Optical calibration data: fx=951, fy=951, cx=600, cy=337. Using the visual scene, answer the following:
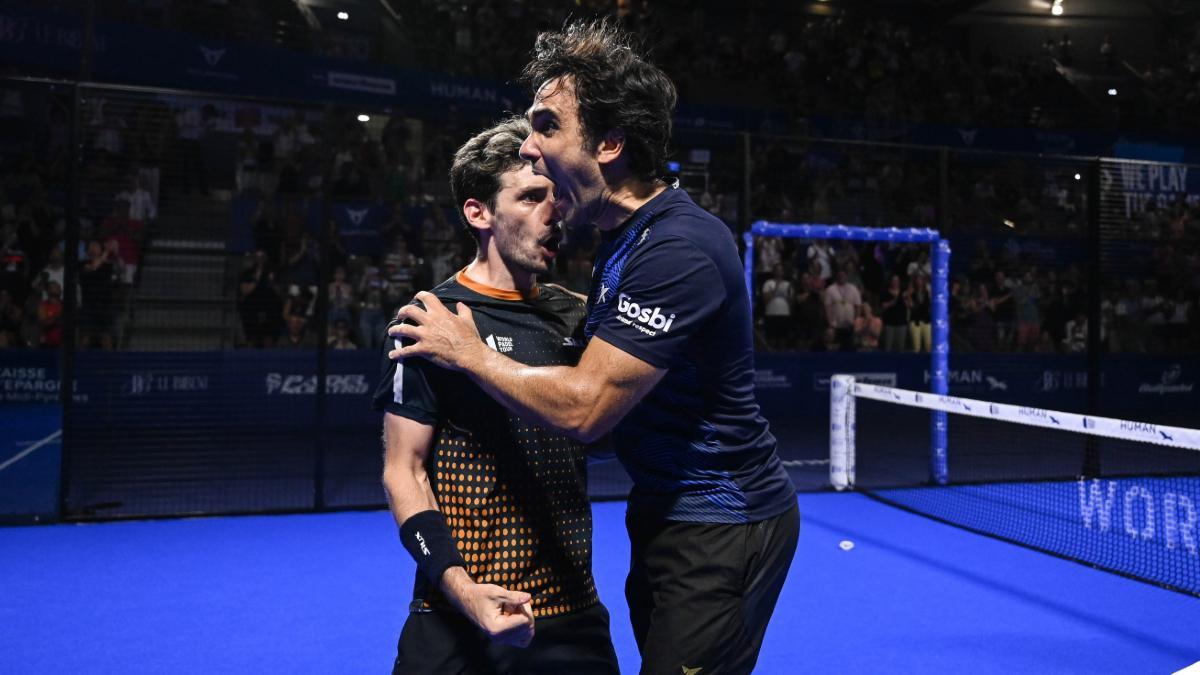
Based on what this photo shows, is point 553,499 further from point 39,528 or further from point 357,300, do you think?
point 357,300

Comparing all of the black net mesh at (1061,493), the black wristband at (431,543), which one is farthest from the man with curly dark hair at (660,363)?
the black net mesh at (1061,493)

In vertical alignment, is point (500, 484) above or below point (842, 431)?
above

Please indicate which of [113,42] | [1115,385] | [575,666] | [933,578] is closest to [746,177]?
[933,578]

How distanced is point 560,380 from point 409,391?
0.56m

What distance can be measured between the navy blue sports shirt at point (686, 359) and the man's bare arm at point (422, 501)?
51 cm

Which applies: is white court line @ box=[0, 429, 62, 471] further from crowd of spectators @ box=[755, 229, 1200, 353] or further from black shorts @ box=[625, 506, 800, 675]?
crowd of spectators @ box=[755, 229, 1200, 353]

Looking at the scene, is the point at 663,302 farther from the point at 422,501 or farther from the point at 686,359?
the point at 422,501

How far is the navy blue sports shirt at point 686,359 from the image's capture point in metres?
2.28

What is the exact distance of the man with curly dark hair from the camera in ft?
7.48

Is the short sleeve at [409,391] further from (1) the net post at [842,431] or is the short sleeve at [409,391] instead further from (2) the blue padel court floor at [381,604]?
(1) the net post at [842,431]

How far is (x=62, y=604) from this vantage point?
5875mm

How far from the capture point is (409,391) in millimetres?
2613

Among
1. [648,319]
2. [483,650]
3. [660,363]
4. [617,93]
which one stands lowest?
[483,650]

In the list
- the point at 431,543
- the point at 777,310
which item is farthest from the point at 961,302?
the point at 431,543
